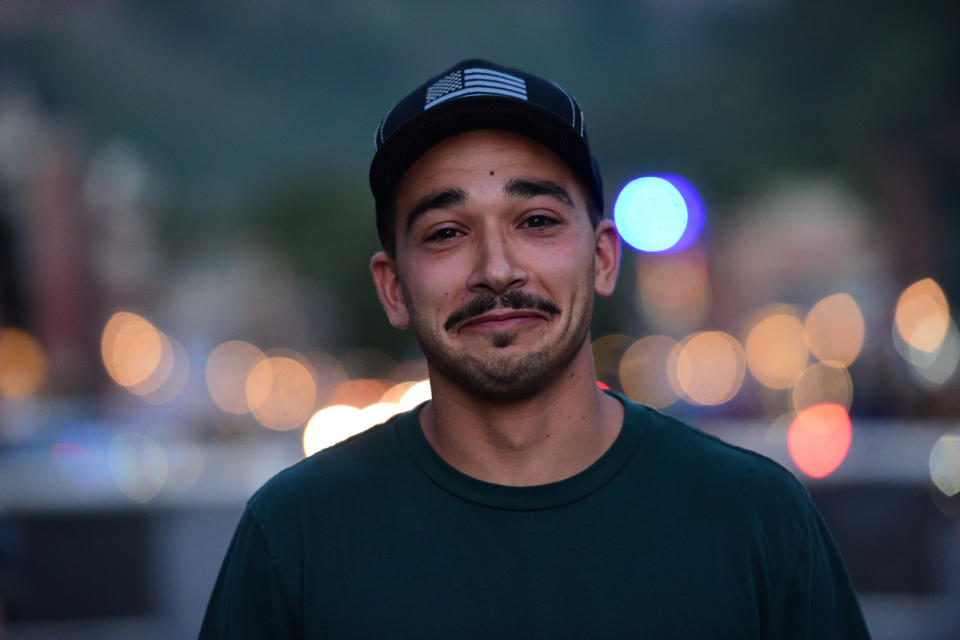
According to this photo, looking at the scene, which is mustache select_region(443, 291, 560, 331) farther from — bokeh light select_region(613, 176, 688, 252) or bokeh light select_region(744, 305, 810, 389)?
bokeh light select_region(744, 305, 810, 389)

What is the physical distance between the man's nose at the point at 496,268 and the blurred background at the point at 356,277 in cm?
280

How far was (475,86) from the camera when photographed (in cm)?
289

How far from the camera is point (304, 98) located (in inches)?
3275

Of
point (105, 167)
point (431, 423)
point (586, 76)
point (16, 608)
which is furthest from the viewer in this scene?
point (586, 76)

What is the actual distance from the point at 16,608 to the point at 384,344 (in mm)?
73458

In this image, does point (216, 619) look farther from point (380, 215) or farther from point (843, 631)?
point (843, 631)

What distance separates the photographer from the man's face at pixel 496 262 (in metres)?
2.80

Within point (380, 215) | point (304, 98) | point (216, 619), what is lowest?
point (216, 619)

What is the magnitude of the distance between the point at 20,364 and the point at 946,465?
4356cm

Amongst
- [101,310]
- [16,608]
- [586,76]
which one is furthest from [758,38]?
[16,608]

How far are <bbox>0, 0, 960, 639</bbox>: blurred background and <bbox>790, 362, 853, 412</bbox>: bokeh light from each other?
0.25 m

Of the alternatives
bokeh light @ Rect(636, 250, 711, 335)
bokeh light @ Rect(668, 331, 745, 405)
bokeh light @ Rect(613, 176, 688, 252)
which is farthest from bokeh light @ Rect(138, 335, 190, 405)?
bokeh light @ Rect(613, 176, 688, 252)

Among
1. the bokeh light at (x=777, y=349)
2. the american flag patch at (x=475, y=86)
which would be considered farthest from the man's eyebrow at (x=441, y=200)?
the bokeh light at (x=777, y=349)

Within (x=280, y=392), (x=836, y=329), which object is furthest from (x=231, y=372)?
(x=836, y=329)
